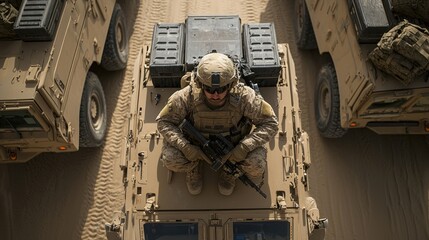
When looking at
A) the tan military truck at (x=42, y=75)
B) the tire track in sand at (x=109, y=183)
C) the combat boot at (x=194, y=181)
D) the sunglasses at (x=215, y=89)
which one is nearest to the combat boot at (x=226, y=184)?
the combat boot at (x=194, y=181)

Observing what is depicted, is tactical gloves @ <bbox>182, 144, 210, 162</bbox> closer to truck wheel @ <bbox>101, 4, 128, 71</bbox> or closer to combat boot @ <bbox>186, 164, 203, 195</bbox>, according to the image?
combat boot @ <bbox>186, 164, 203, 195</bbox>

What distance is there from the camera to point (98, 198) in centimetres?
568

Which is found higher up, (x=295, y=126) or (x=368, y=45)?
(x=368, y=45)

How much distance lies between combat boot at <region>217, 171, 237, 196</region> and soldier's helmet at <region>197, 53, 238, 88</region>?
1019 mm

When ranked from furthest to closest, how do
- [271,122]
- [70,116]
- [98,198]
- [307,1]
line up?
[307,1], [98,198], [70,116], [271,122]

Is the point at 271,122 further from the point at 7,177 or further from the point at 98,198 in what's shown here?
the point at 7,177

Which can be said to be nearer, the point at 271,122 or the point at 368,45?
the point at 271,122

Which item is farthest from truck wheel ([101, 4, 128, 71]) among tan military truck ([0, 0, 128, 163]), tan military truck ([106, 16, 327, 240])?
tan military truck ([106, 16, 327, 240])

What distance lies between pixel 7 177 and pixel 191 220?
3.14 meters

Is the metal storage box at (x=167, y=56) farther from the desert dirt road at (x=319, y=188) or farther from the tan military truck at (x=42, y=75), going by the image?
the desert dirt road at (x=319, y=188)

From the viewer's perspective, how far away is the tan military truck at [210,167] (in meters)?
3.82

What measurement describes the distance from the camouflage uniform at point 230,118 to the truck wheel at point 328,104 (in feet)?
6.62

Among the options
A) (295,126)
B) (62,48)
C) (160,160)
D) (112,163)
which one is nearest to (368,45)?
(295,126)

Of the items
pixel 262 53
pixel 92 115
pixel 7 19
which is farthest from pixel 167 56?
pixel 92 115
